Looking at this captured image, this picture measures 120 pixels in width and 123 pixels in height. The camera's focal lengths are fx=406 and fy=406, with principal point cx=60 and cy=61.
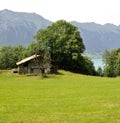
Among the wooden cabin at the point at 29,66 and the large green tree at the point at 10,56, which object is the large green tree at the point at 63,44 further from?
the large green tree at the point at 10,56

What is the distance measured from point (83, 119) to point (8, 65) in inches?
4643

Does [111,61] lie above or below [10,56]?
below

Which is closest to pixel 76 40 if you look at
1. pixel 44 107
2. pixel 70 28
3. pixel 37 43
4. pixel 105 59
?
pixel 70 28

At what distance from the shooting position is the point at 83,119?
84.4 feet

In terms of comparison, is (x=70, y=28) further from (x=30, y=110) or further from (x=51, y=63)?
(x=30, y=110)

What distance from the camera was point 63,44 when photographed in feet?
364

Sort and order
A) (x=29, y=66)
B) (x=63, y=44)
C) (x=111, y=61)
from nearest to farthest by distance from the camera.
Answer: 1. (x=29, y=66)
2. (x=63, y=44)
3. (x=111, y=61)

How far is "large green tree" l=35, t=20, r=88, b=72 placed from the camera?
4323 inches

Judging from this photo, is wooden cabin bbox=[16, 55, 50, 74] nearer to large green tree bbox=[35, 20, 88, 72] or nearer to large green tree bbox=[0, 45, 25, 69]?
large green tree bbox=[35, 20, 88, 72]

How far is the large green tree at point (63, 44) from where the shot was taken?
10981 centimetres

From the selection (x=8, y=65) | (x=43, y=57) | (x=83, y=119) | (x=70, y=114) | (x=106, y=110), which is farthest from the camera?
(x=8, y=65)

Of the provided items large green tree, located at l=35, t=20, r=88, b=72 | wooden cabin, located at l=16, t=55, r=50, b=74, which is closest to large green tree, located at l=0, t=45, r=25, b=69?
large green tree, located at l=35, t=20, r=88, b=72

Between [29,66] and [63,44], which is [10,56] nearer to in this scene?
[63,44]

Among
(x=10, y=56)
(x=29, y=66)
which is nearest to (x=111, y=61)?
(x=10, y=56)
